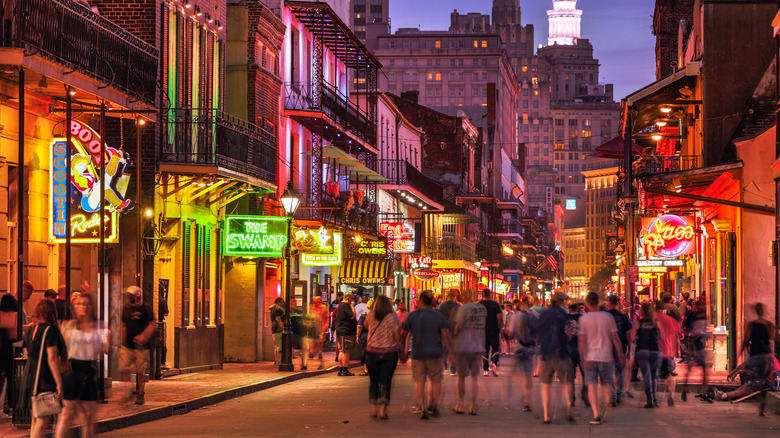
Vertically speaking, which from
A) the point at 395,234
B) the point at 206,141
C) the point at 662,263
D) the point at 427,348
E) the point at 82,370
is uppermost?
the point at 206,141

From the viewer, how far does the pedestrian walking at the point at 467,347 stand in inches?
676

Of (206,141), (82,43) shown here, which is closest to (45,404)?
(82,43)

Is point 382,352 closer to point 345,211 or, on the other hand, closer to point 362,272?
point 345,211

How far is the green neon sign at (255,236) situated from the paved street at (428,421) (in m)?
7.08

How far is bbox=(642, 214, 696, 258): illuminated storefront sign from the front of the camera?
31609 millimetres

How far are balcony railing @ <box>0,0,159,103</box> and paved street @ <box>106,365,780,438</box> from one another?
16.3 ft

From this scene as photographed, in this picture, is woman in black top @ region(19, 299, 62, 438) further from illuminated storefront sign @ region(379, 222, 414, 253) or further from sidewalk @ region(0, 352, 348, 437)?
illuminated storefront sign @ region(379, 222, 414, 253)

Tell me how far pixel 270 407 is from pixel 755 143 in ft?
39.5

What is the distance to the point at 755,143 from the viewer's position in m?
24.5

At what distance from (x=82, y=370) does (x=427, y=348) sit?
225 inches

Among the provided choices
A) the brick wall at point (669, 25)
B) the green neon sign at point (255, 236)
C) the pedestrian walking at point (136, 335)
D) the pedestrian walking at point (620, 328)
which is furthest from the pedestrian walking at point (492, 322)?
the brick wall at point (669, 25)

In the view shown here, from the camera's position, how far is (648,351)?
1864cm

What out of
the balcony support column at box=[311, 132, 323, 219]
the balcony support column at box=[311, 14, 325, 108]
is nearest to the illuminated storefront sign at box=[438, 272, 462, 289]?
the balcony support column at box=[311, 132, 323, 219]

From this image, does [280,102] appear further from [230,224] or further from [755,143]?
[755,143]
